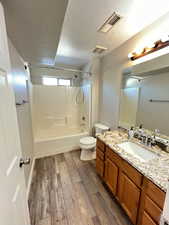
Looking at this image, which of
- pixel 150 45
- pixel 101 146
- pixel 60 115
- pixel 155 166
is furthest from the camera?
pixel 60 115

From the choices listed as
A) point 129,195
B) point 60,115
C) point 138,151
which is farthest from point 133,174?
point 60,115

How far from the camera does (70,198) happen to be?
64.1 inches

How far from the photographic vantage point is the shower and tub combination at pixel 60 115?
2.87 meters

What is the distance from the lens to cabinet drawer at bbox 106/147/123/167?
1371 millimetres

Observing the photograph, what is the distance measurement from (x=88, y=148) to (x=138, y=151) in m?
1.22

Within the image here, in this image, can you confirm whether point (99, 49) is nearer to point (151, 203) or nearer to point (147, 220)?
point (151, 203)

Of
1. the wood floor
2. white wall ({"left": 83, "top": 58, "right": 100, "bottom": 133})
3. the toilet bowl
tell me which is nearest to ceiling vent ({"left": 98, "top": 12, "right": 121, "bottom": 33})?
white wall ({"left": 83, "top": 58, "right": 100, "bottom": 133})

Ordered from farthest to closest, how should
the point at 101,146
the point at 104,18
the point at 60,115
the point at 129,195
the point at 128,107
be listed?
1. the point at 60,115
2. the point at 128,107
3. the point at 101,146
4. the point at 104,18
5. the point at 129,195

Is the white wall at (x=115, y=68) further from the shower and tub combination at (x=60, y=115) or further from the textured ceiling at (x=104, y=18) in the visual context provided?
the shower and tub combination at (x=60, y=115)

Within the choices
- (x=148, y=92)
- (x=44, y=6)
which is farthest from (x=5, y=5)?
(x=148, y=92)

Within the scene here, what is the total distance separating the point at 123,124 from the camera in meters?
2.16

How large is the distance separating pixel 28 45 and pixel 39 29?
47cm

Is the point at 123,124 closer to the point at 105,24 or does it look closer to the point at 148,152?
the point at 148,152

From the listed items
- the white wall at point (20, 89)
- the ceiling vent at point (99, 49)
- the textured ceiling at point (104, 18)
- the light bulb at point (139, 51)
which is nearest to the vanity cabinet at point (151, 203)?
the white wall at point (20, 89)
